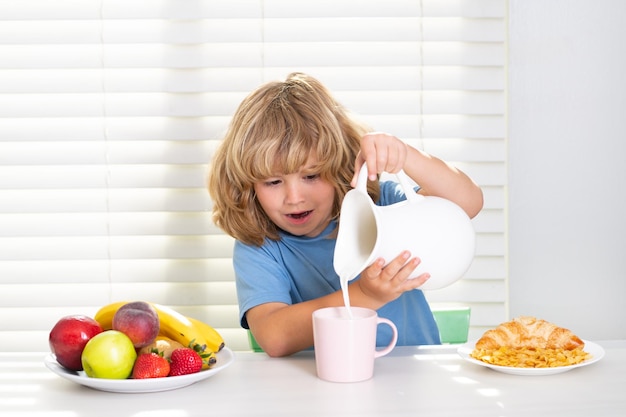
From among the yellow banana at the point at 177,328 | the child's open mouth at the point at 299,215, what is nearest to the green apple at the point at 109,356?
the yellow banana at the point at 177,328

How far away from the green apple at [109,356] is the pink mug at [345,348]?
26 centimetres

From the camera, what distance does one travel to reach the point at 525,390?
0.94 m

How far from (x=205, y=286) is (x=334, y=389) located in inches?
42.8

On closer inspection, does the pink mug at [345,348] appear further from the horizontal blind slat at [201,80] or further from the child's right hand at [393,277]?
the horizontal blind slat at [201,80]

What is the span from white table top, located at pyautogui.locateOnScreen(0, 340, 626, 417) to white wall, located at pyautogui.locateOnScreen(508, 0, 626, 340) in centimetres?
94

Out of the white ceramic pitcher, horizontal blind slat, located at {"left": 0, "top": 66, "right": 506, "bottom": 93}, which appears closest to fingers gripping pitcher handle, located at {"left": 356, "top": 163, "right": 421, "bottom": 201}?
the white ceramic pitcher

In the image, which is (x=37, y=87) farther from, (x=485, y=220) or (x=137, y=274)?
(x=485, y=220)

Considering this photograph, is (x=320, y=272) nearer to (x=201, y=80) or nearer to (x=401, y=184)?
(x=401, y=184)

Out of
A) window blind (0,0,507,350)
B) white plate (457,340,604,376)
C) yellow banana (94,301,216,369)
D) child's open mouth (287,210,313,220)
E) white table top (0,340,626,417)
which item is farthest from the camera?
window blind (0,0,507,350)

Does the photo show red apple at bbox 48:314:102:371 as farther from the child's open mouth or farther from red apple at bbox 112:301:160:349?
the child's open mouth

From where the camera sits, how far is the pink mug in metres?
0.99

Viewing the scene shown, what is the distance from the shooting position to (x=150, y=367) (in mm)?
961

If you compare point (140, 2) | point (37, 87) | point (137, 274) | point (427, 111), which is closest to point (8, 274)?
point (137, 274)

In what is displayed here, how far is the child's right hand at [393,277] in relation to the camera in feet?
3.23
